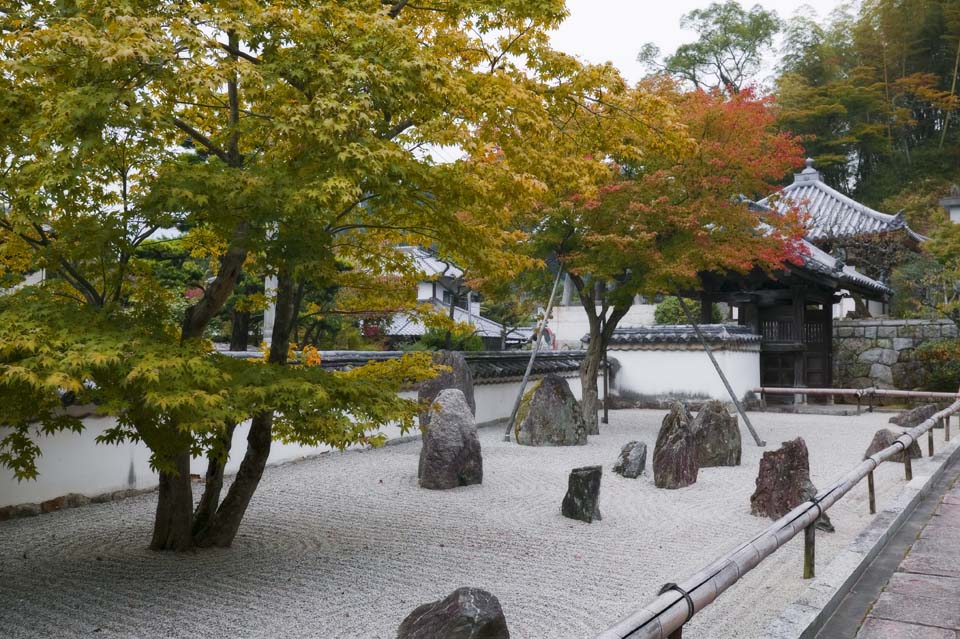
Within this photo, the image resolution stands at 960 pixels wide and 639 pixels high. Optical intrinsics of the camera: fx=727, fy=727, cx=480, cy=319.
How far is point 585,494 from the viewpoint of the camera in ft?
23.6

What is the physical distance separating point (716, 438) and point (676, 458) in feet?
6.18

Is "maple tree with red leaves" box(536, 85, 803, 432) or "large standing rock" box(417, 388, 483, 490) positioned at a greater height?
"maple tree with red leaves" box(536, 85, 803, 432)

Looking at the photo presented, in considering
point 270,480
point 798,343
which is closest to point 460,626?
point 270,480

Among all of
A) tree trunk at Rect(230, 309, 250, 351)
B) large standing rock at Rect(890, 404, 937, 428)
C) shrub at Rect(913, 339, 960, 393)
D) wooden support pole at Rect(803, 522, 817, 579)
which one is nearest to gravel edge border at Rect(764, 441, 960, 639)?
wooden support pole at Rect(803, 522, 817, 579)

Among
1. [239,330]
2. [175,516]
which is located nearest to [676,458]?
[175,516]

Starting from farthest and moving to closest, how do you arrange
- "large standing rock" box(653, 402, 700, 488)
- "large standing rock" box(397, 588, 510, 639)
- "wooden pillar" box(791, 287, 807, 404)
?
"wooden pillar" box(791, 287, 807, 404) → "large standing rock" box(653, 402, 700, 488) → "large standing rock" box(397, 588, 510, 639)

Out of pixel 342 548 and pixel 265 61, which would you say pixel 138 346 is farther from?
pixel 342 548

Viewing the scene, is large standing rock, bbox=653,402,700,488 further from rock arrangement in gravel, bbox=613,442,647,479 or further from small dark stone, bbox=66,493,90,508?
small dark stone, bbox=66,493,90,508

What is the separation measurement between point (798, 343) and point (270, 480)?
1515 cm

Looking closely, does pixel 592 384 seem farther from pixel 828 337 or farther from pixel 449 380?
pixel 828 337

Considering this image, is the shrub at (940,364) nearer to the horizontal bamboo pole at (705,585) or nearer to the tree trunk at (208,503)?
the horizontal bamboo pole at (705,585)

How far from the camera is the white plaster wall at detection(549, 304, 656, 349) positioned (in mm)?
29188

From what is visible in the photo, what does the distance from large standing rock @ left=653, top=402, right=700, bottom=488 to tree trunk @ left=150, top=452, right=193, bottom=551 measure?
5599mm

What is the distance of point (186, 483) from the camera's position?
5.82 meters
